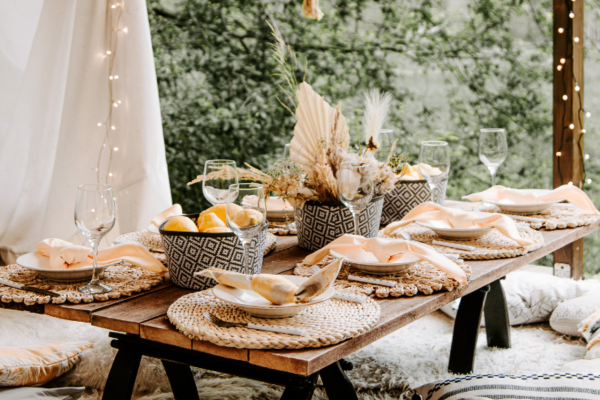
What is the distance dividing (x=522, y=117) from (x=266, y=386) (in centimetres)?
330

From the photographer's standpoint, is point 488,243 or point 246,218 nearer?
point 246,218

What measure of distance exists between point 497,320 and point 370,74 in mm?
2969

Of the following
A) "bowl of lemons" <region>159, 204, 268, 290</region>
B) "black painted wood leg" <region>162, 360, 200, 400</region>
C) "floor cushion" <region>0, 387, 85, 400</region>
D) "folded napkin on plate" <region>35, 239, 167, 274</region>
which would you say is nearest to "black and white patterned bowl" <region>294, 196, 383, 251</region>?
"bowl of lemons" <region>159, 204, 268, 290</region>

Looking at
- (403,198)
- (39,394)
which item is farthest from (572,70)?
(39,394)

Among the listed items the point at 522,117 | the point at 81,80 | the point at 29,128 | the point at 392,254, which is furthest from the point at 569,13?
the point at 29,128

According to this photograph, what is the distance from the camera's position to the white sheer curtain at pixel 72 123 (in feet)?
9.95

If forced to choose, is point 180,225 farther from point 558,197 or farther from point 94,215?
point 558,197

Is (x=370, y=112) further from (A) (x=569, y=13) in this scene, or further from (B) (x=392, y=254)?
(A) (x=569, y=13)

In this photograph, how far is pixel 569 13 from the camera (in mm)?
2994

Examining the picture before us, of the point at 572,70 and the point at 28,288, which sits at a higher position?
the point at 572,70

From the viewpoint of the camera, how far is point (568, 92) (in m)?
3.04

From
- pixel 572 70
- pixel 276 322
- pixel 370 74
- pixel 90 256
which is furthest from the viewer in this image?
pixel 370 74

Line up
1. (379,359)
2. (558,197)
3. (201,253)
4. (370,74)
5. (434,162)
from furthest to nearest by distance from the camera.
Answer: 1. (370,74)
2. (379,359)
3. (558,197)
4. (434,162)
5. (201,253)

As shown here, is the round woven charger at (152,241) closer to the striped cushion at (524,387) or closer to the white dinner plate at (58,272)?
the white dinner plate at (58,272)
